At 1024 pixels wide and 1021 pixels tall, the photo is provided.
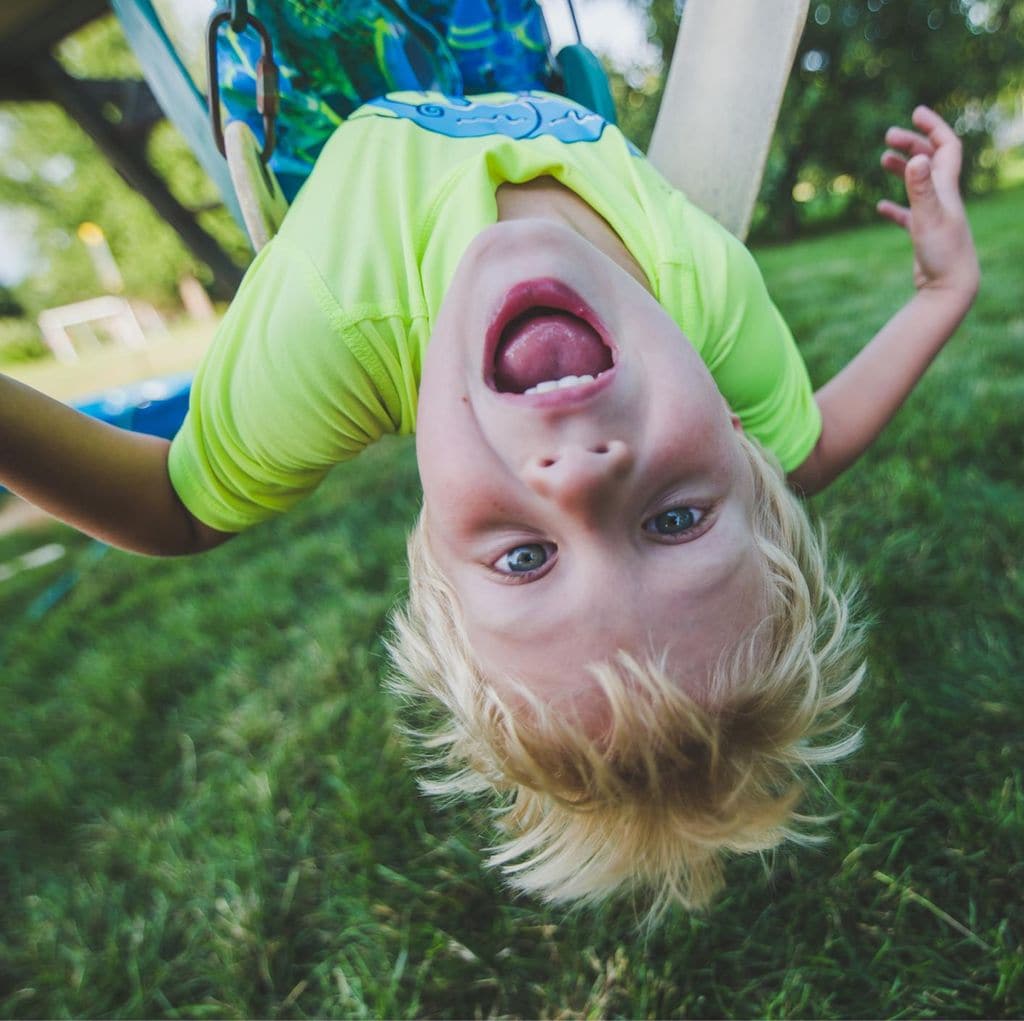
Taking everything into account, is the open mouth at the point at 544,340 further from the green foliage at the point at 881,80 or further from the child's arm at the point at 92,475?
the green foliage at the point at 881,80

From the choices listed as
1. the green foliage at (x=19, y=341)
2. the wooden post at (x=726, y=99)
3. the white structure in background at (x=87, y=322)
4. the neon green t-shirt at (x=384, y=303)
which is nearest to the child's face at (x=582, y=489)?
the neon green t-shirt at (x=384, y=303)

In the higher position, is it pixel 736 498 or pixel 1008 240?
pixel 736 498

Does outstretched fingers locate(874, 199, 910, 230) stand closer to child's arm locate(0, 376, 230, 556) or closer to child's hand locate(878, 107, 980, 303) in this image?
Result: child's hand locate(878, 107, 980, 303)

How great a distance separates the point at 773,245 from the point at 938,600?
409 inches

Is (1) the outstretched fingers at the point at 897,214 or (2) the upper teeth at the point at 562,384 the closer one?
(2) the upper teeth at the point at 562,384

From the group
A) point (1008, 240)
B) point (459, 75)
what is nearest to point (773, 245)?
point (1008, 240)

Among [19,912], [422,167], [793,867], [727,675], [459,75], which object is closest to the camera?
[727,675]

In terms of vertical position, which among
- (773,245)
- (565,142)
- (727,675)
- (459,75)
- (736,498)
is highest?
(459,75)

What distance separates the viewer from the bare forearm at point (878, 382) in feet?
4.98

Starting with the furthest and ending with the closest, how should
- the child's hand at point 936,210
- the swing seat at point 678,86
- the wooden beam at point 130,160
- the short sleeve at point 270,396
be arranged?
the wooden beam at point 130,160, the child's hand at point 936,210, the swing seat at point 678,86, the short sleeve at point 270,396

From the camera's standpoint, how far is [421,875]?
1.39 meters

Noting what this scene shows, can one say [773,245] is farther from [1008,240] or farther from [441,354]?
[441,354]

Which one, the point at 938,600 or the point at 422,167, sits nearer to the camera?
the point at 422,167

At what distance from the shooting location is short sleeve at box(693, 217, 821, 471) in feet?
4.24
